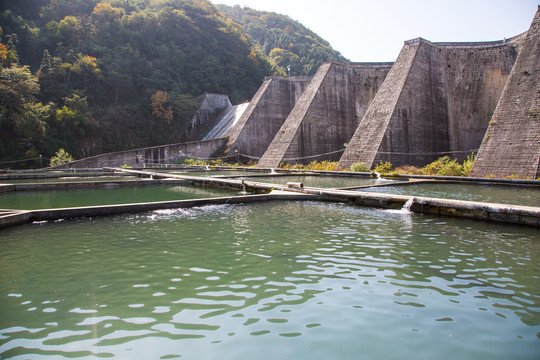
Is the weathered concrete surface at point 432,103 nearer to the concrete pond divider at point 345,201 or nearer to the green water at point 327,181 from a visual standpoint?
the green water at point 327,181

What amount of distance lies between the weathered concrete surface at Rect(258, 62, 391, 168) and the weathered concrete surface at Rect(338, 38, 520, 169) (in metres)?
4.33

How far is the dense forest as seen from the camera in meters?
28.6

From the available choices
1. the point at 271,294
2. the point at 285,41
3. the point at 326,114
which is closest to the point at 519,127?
the point at 326,114


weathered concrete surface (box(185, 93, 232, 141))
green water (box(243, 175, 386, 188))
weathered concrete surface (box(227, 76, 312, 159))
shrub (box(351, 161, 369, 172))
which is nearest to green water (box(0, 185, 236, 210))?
green water (box(243, 175, 386, 188))

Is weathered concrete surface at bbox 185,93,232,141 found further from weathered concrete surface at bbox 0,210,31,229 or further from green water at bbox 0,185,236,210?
weathered concrete surface at bbox 0,210,31,229

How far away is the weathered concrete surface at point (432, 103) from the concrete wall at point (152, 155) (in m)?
13.6

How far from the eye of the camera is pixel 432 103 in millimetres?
18062

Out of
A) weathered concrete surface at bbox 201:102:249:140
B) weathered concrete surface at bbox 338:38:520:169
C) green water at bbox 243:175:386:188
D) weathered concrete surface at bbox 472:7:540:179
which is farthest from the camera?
weathered concrete surface at bbox 201:102:249:140

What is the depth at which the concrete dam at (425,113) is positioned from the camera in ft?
39.4

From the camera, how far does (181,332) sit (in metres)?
2.11

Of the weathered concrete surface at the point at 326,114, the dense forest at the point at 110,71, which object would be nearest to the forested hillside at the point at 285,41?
the dense forest at the point at 110,71

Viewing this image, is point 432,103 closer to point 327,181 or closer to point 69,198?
point 327,181

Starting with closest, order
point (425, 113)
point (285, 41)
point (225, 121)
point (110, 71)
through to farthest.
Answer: point (425, 113), point (225, 121), point (110, 71), point (285, 41)

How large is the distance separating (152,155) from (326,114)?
13.0 m
